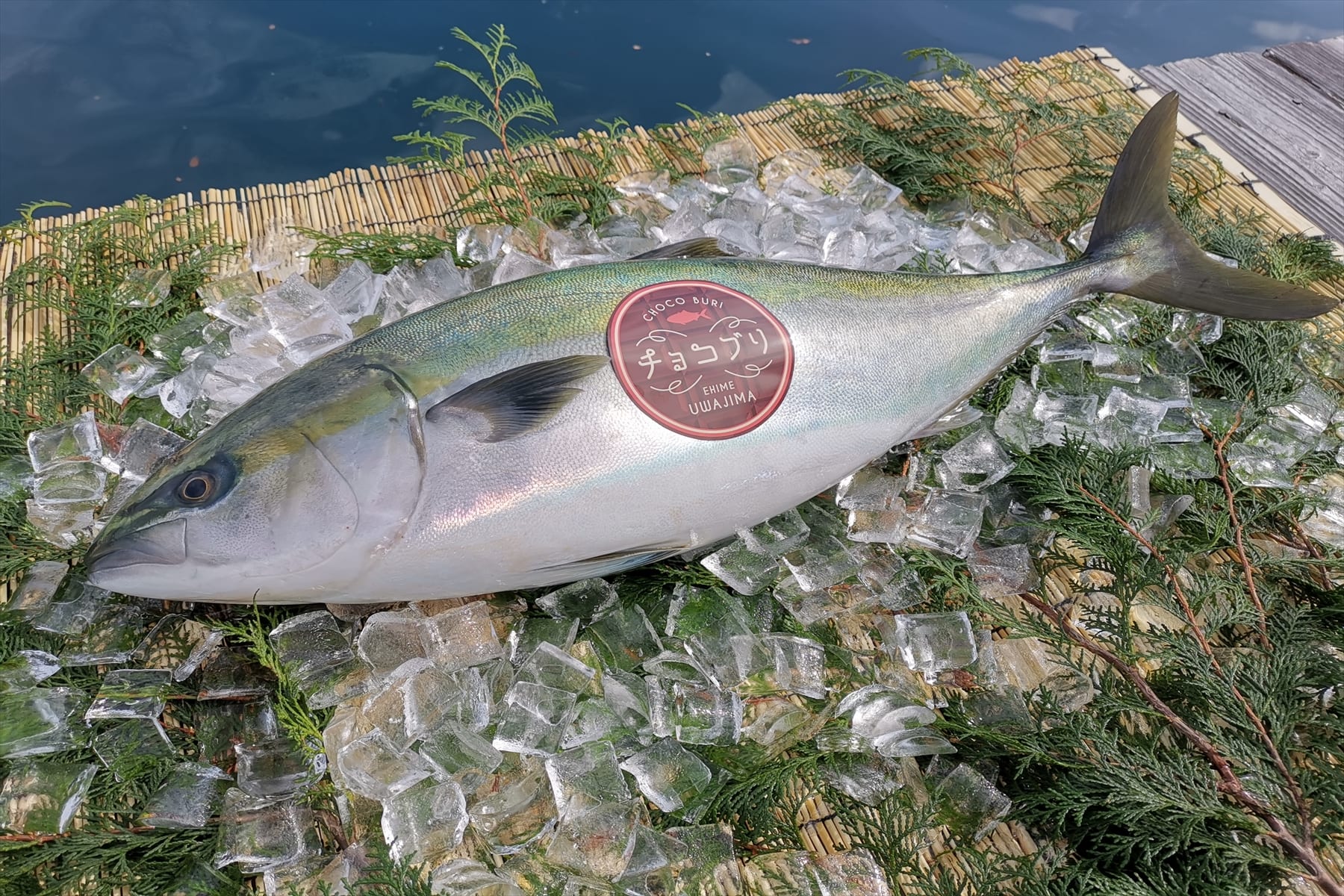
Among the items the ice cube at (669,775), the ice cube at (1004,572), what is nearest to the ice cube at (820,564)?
the ice cube at (1004,572)

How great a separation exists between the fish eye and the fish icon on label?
725 mm

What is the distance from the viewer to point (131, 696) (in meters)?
1.34

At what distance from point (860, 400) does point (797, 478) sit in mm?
172

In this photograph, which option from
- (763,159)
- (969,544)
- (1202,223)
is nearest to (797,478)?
(969,544)

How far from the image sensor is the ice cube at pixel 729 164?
2.31 m

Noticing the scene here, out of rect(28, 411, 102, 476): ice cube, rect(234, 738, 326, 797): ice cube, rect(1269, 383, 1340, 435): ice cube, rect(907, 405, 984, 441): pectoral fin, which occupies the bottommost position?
rect(234, 738, 326, 797): ice cube

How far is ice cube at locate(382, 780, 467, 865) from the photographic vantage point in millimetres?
1244

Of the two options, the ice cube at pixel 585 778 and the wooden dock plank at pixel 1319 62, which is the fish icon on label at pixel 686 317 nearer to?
the ice cube at pixel 585 778

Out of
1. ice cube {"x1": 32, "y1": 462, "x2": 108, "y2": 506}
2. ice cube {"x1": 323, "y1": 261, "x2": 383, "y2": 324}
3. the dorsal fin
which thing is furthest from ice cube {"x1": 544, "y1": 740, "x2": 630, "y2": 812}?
ice cube {"x1": 323, "y1": 261, "x2": 383, "y2": 324}

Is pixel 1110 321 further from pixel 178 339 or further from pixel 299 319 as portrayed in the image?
pixel 178 339

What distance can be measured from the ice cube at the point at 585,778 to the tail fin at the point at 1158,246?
129 centimetres

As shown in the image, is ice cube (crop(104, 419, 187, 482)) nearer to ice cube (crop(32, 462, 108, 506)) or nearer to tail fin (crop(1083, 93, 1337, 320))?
ice cube (crop(32, 462, 108, 506))

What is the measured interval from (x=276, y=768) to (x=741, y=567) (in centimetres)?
83

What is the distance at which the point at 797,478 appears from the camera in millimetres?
1394
